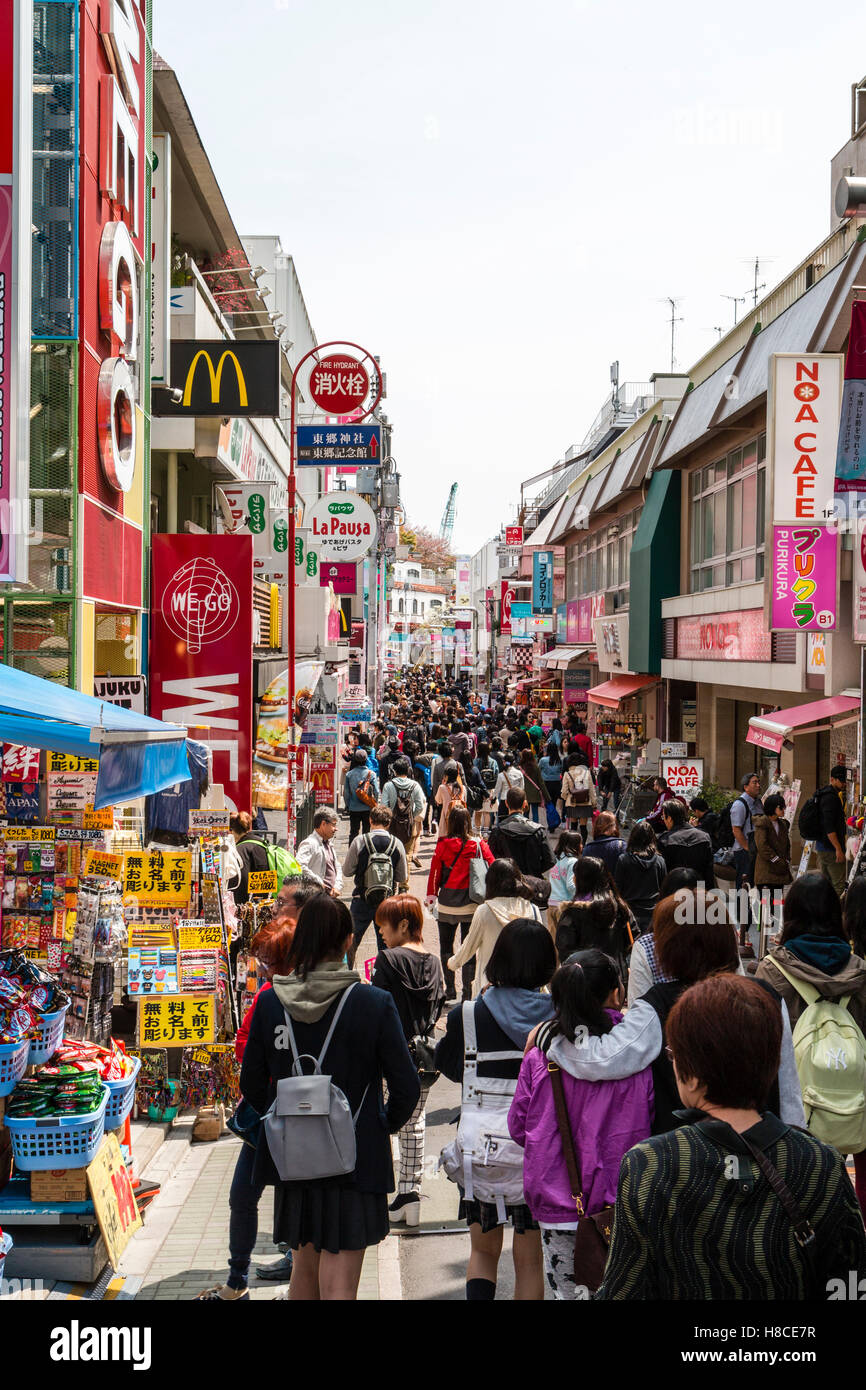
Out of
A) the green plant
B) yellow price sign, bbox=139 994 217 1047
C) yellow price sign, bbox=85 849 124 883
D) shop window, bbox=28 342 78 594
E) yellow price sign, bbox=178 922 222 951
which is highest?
shop window, bbox=28 342 78 594

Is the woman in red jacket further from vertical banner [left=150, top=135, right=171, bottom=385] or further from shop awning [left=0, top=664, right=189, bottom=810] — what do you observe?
vertical banner [left=150, top=135, right=171, bottom=385]

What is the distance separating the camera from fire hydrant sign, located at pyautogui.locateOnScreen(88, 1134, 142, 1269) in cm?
537

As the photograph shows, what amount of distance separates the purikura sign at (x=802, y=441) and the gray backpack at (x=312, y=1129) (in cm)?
1083

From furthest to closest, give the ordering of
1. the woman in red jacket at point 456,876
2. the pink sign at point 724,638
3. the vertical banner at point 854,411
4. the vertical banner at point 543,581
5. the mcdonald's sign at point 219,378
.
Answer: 1. the vertical banner at point 543,581
2. the pink sign at point 724,638
3. the mcdonald's sign at point 219,378
4. the vertical banner at point 854,411
5. the woman in red jacket at point 456,876

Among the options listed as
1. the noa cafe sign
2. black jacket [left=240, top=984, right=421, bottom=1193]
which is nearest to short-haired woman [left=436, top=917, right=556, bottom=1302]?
black jacket [left=240, top=984, right=421, bottom=1193]

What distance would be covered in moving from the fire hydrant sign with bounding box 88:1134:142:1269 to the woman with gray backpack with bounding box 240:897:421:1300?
5.06ft

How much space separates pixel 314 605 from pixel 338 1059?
55.2 ft

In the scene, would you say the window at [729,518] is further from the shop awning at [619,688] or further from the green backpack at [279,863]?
the green backpack at [279,863]

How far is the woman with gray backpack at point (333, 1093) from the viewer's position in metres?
4.05

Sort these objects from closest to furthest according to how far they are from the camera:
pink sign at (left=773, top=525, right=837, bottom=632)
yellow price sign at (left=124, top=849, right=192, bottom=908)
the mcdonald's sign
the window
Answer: yellow price sign at (left=124, top=849, right=192, bottom=908), pink sign at (left=773, top=525, right=837, bottom=632), the mcdonald's sign, the window

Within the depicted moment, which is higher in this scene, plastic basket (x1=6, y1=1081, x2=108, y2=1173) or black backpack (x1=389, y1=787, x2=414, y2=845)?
black backpack (x1=389, y1=787, x2=414, y2=845)

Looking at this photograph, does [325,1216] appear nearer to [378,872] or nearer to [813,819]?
[378,872]

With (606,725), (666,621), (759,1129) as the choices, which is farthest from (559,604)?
(759,1129)

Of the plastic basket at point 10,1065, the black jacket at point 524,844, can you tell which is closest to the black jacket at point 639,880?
the black jacket at point 524,844
